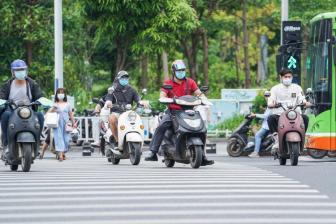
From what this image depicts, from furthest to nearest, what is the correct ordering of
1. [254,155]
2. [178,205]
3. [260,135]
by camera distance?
[254,155] → [260,135] → [178,205]

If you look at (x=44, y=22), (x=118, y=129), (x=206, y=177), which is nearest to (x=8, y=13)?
(x=44, y=22)

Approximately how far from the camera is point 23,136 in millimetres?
19938

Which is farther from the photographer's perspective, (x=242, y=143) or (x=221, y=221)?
(x=242, y=143)

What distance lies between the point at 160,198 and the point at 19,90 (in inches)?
275

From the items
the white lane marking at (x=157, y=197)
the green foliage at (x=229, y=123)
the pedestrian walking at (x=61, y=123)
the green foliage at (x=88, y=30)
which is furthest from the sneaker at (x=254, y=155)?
the white lane marking at (x=157, y=197)

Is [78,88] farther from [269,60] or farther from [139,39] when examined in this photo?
[269,60]

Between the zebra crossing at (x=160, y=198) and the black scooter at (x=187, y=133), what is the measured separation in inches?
68.8

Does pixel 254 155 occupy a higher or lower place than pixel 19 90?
lower

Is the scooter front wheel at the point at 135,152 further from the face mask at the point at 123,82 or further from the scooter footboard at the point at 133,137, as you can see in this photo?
the face mask at the point at 123,82

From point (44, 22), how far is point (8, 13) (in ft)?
4.46

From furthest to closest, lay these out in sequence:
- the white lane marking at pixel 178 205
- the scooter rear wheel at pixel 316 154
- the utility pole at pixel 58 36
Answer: the utility pole at pixel 58 36 < the scooter rear wheel at pixel 316 154 < the white lane marking at pixel 178 205

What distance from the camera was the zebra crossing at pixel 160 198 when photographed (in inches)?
486

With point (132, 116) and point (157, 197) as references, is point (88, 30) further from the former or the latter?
point (157, 197)

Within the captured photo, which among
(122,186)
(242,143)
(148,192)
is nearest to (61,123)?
(242,143)
